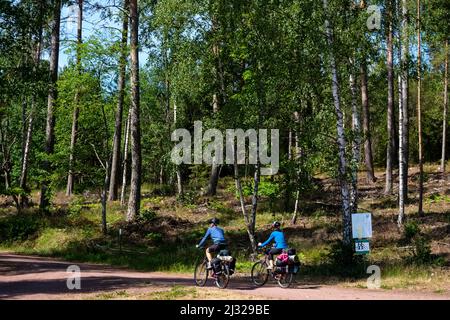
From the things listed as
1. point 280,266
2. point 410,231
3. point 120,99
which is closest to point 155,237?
point 120,99

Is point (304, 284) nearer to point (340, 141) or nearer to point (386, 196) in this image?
point (340, 141)

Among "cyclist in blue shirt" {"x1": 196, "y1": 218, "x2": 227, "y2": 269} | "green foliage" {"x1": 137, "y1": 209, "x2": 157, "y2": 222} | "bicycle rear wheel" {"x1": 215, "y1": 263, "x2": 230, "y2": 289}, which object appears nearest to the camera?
"bicycle rear wheel" {"x1": 215, "y1": 263, "x2": 230, "y2": 289}

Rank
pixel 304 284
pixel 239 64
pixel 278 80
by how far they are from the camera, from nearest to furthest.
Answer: pixel 304 284 → pixel 278 80 → pixel 239 64

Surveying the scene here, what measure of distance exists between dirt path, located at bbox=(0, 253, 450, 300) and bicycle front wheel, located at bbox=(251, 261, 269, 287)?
22cm

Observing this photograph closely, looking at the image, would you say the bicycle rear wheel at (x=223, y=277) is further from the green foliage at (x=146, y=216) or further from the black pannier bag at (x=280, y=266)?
the green foliage at (x=146, y=216)

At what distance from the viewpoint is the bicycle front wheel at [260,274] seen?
1463 centimetres

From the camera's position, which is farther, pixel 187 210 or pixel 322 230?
pixel 187 210

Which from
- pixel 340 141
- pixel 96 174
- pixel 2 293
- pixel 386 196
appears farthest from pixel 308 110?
pixel 2 293

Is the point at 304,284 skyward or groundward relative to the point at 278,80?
groundward

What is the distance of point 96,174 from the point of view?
935 inches

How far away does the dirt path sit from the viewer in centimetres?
1229

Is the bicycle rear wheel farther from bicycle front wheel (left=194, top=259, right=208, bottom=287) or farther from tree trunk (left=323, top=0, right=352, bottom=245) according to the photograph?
tree trunk (left=323, top=0, right=352, bottom=245)

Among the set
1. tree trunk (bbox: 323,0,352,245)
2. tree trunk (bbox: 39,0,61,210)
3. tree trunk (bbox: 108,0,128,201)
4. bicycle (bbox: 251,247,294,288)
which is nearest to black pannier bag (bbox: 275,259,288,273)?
bicycle (bbox: 251,247,294,288)

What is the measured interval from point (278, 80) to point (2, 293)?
11.9 metres
